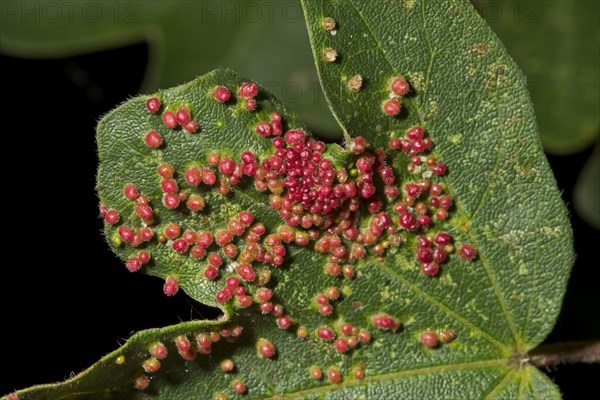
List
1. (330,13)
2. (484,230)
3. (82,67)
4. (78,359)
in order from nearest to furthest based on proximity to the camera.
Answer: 1. (330,13)
2. (484,230)
3. (78,359)
4. (82,67)

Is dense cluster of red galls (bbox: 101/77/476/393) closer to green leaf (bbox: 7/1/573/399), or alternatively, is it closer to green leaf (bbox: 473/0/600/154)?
green leaf (bbox: 7/1/573/399)

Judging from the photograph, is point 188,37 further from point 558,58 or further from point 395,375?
point 395,375

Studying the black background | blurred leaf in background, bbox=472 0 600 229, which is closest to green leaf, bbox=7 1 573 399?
the black background

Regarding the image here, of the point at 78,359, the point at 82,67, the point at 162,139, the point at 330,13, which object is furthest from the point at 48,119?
the point at 330,13

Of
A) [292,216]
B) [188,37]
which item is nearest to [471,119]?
[292,216]

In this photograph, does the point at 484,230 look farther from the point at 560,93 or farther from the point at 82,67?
the point at 82,67

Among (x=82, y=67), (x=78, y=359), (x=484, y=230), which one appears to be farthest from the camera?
(x=82, y=67)
